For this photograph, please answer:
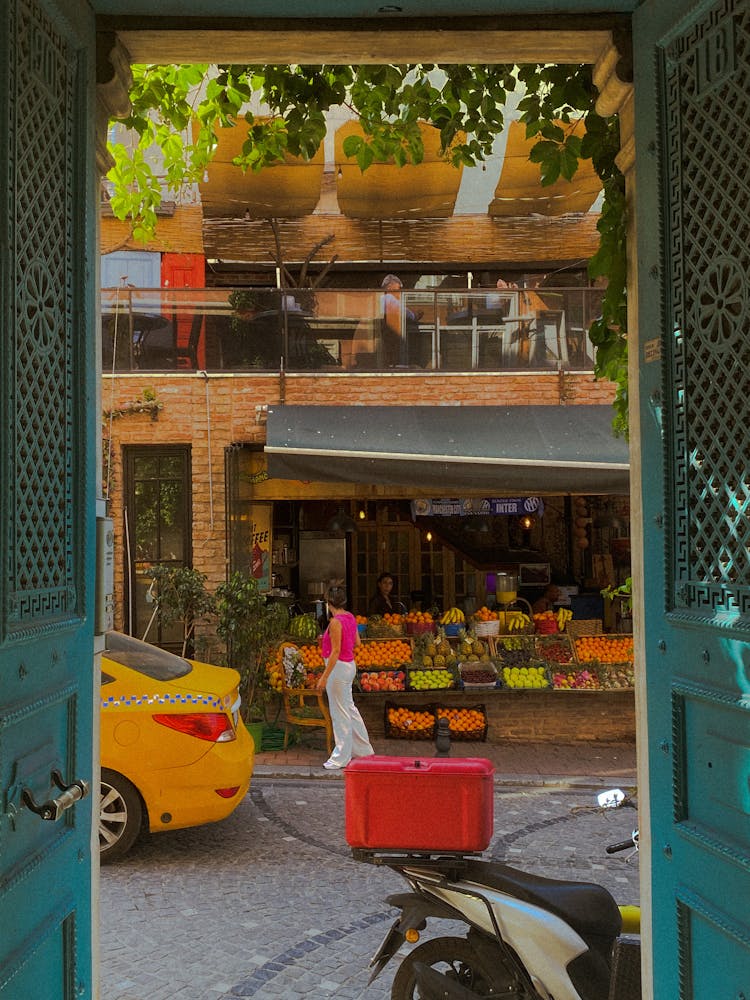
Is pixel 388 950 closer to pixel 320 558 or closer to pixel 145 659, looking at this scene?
pixel 145 659

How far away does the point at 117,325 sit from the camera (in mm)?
11977

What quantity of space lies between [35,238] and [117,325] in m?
9.76

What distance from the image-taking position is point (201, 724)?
6.75 m

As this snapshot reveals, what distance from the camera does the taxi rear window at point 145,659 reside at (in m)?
7.07

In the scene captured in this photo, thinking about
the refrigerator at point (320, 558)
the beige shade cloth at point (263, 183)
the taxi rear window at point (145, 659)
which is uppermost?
the beige shade cloth at point (263, 183)

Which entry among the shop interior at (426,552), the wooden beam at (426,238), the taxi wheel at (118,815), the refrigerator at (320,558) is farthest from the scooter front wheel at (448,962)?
the wooden beam at (426,238)

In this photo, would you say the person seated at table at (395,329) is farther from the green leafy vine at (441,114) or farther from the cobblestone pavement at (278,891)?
the green leafy vine at (441,114)

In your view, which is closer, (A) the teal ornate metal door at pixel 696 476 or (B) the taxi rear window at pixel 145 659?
(A) the teal ornate metal door at pixel 696 476

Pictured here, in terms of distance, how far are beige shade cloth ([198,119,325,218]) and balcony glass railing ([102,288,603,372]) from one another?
212cm

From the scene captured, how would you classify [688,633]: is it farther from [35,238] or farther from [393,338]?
[393,338]

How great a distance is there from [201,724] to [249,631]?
3.56 meters

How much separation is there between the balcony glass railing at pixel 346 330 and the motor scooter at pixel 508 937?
8746 mm

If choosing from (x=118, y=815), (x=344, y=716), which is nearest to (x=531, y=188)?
(x=344, y=716)

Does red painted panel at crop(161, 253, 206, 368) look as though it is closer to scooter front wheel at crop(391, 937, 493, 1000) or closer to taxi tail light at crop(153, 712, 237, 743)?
taxi tail light at crop(153, 712, 237, 743)
